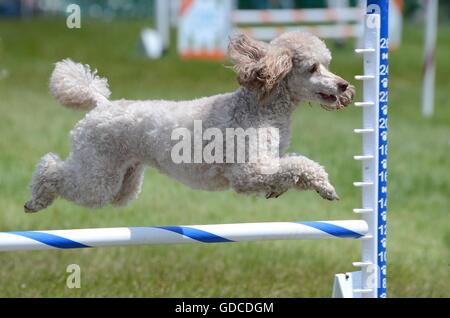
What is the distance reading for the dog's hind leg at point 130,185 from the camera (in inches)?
141

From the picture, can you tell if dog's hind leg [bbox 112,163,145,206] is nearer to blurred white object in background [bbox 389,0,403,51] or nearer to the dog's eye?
the dog's eye

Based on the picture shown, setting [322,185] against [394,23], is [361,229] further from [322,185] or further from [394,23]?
[394,23]

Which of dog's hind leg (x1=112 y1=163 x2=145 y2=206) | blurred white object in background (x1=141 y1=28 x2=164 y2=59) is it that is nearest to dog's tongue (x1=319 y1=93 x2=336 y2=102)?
dog's hind leg (x1=112 y1=163 x2=145 y2=206)

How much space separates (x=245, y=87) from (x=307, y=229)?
0.56 metres

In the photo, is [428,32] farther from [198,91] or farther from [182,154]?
[182,154]

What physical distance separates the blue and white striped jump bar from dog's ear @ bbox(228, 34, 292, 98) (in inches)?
19.3

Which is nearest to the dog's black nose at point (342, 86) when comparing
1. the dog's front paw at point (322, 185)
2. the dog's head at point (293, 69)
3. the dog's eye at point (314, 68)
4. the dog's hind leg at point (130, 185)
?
the dog's head at point (293, 69)

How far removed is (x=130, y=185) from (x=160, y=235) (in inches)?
15.9

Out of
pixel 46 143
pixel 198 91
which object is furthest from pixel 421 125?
pixel 46 143

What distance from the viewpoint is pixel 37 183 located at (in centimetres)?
347

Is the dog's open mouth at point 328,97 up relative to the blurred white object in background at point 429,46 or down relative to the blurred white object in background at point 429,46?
down

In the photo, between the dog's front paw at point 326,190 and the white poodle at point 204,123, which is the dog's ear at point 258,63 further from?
the dog's front paw at point 326,190

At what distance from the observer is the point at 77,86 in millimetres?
3555

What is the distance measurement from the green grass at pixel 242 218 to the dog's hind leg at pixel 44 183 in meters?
1.52
